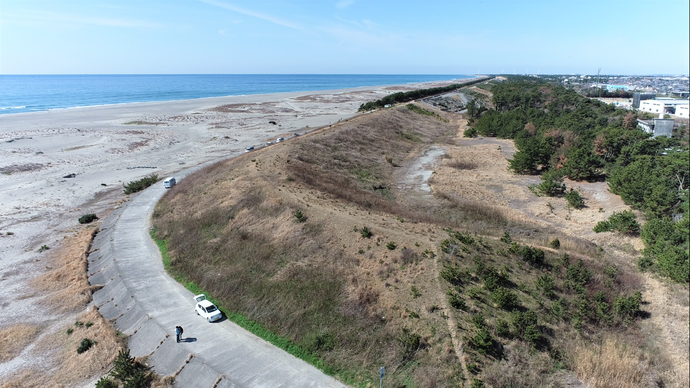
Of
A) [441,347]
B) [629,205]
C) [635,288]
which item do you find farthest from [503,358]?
[629,205]

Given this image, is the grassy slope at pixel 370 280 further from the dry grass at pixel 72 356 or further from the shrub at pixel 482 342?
the dry grass at pixel 72 356

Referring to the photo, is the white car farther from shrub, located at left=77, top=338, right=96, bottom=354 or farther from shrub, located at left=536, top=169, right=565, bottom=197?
shrub, located at left=536, top=169, right=565, bottom=197

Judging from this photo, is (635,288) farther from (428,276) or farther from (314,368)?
(314,368)

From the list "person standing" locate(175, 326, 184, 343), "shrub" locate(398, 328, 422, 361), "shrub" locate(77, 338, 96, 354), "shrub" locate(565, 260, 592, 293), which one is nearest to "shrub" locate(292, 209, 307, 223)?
"person standing" locate(175, 326, 184, 343)

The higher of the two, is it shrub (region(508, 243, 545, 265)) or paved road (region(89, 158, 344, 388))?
shrub (region(508, 243, 545, 265))

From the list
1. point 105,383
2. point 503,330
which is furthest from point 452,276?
point 105,383

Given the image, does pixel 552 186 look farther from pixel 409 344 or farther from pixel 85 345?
pixel 85 345
